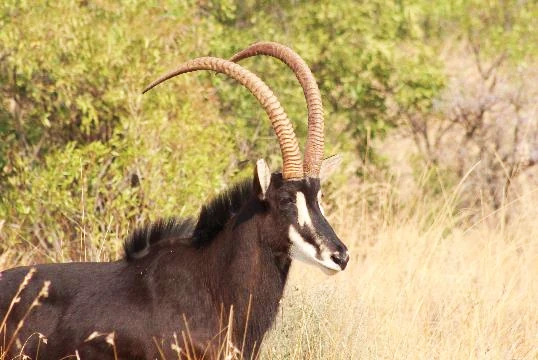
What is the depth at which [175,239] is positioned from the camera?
6.21 meters

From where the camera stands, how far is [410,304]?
8.07 m

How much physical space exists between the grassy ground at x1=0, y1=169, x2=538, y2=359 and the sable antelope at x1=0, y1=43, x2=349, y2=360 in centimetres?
77

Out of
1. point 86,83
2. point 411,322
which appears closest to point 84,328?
point 411,322

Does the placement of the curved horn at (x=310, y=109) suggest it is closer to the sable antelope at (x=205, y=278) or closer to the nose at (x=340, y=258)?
the sable antelope at (x=205, y=278)

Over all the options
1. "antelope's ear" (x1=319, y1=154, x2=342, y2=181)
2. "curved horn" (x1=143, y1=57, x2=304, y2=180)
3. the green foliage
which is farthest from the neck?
the green foliage

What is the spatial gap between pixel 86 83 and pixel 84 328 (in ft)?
13.8

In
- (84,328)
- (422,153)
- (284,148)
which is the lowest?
(422,153)

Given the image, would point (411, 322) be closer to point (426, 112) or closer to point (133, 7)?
point (133, 7)

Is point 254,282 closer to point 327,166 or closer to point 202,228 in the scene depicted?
point 202,228

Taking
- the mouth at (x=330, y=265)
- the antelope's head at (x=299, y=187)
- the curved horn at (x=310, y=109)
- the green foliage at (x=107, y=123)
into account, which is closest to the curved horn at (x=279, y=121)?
the antelope's head at (x=299, y=187)

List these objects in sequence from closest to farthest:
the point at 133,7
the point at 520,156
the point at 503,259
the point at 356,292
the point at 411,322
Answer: the point at 411,322 → the point at 356,292 → the point at 503,259 → the point at 133,7 → the point at 520,156

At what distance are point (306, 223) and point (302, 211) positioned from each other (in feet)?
0.25

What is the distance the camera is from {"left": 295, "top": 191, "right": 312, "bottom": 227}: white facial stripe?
5.73 metres

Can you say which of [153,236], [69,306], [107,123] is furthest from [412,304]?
[107,123]
